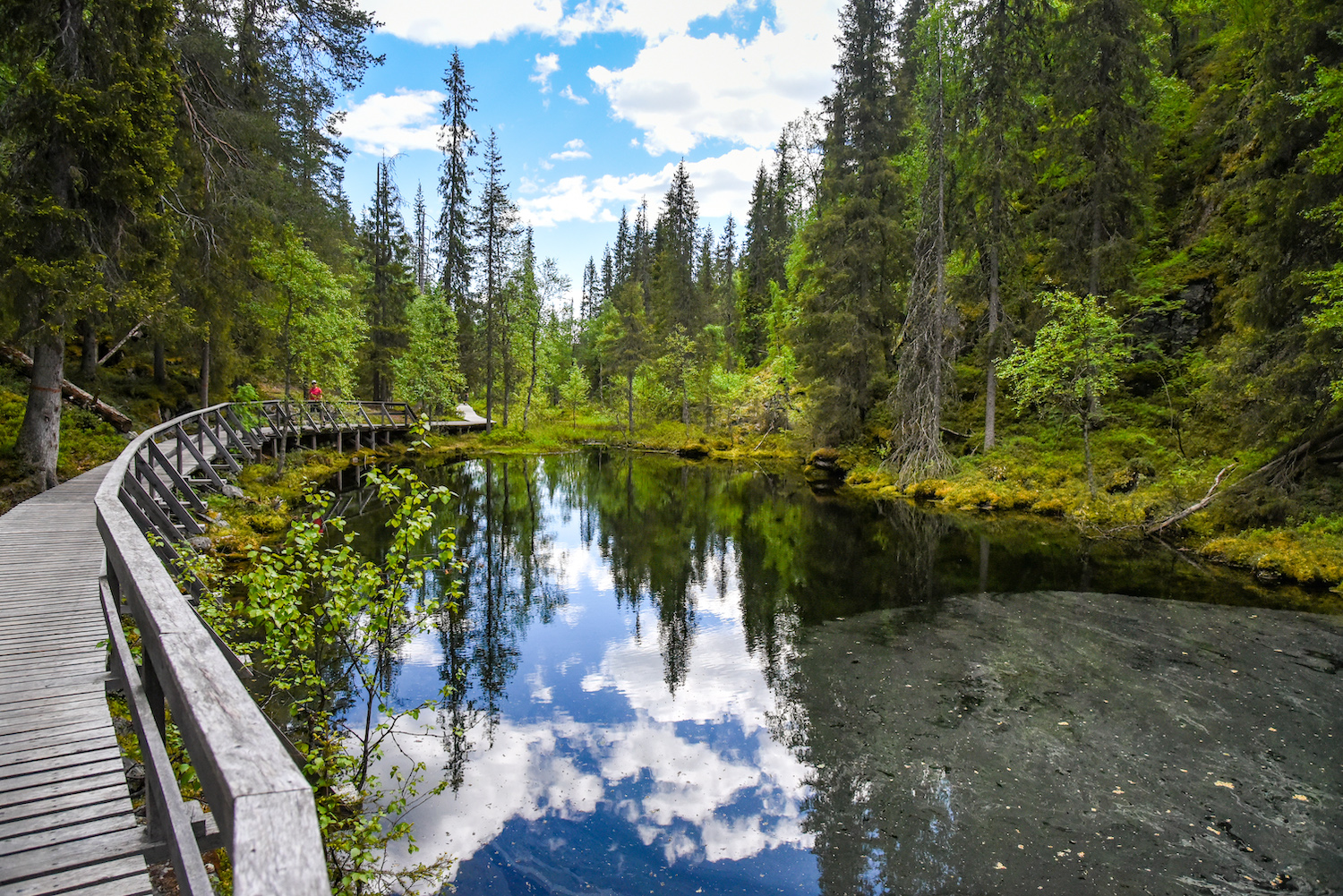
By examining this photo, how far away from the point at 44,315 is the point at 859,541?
→ 644 inches

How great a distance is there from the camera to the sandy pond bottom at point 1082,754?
17.2 ft

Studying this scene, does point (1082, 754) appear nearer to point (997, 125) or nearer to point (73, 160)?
point (73, 160)

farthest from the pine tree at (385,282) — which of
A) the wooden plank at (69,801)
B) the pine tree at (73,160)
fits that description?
the wooden plank at (69,801)

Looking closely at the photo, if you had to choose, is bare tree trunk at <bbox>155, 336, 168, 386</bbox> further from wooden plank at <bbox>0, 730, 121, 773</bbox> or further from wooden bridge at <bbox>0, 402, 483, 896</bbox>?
wooden plank at <bbox>0, 730, 121, 773</bbox>

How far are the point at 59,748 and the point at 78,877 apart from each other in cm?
131

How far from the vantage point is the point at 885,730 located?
24.2ft

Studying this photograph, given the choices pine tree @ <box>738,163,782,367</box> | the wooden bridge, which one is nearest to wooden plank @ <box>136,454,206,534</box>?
the wooden bridge

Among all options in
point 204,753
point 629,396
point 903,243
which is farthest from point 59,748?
point 629,396

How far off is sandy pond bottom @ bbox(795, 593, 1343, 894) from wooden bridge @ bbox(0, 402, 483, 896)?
475 centimetres

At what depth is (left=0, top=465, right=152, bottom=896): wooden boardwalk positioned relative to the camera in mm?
2693

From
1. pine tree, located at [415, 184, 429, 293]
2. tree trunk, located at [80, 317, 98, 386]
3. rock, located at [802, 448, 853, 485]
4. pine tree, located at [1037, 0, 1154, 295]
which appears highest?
Answer: pine tree, located at [415, 184, 429, 293]

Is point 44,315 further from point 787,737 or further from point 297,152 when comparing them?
point 787,737

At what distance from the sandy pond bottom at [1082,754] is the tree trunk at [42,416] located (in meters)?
12.9

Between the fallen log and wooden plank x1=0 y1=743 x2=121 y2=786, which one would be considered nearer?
wooden plank x1=0 y1=743 x2=121 y2=786
